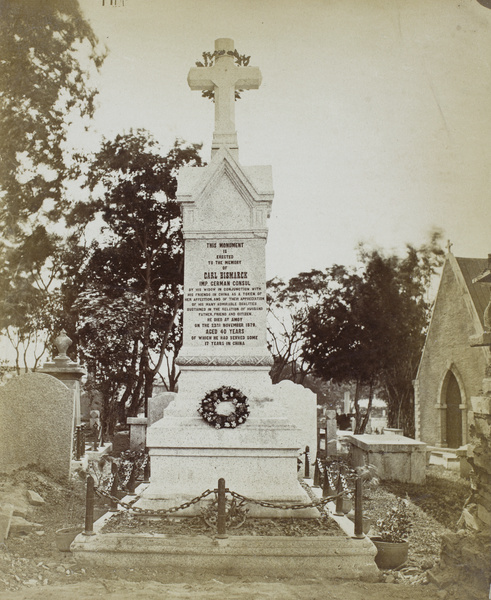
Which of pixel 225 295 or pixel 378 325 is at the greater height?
pixel 378 325

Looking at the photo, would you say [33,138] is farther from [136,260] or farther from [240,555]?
[240,555]

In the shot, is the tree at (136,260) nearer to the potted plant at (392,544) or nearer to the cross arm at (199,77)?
the cross arm at (199,77)

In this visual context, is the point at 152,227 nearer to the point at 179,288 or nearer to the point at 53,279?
the point at 179,288

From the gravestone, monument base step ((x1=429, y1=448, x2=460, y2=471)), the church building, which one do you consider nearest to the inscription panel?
the gravestone

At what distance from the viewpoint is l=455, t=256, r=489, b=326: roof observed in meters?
18.0

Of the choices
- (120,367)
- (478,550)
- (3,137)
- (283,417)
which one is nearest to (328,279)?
(120,367)

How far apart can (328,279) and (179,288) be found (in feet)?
32.3

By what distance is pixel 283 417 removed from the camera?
7617mm

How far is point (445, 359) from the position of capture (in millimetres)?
19344

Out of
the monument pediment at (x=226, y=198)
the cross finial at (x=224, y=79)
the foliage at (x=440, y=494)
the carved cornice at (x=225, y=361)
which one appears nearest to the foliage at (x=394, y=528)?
the foliage at (x=440, y=494)

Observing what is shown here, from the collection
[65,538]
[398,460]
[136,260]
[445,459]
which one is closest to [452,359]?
[445,459]

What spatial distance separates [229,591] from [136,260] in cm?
1594

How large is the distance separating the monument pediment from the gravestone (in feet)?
13.8

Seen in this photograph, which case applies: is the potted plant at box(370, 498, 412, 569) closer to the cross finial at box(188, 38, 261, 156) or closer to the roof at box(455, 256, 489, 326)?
the cross finial at box(188, 38, 261, 156)
